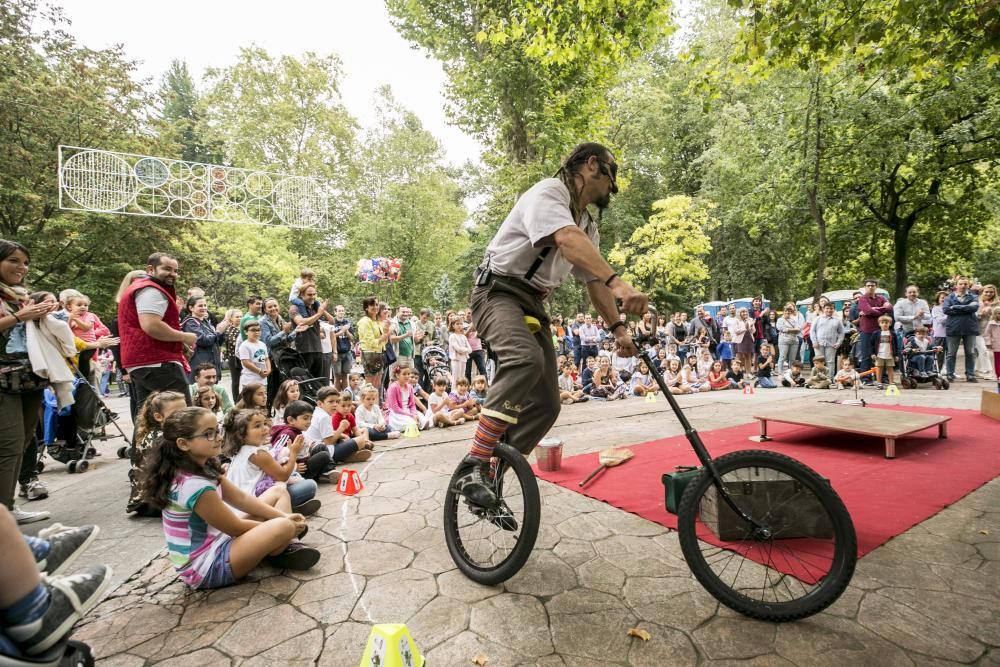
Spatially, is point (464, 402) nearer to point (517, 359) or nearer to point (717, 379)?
point (517, 359)

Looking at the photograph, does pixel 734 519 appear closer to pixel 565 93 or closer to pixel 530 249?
pixel 530 249

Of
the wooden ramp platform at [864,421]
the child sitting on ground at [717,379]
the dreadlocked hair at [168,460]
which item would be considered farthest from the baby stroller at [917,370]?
the dreadlocked hair at [168,460]

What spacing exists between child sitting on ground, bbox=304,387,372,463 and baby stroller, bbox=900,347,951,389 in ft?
33.7

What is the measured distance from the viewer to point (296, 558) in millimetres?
2559

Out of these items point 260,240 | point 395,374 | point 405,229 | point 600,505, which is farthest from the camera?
point 405,229

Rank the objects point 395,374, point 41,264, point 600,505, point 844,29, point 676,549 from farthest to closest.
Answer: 1. point 41,264
2. point 395,374
3. point 844,29
4. point 600,505
5. point 676,549

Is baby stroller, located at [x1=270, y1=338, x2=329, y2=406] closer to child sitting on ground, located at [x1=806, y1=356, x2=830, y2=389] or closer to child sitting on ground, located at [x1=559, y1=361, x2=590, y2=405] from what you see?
child sitting on ground, located at [x1=559, y1=361, x2=590, y2=405]

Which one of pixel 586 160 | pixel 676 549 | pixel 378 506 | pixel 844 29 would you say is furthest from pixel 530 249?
pixel 844 29

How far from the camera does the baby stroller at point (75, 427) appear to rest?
207 inches

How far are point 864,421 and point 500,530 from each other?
13.4 feet

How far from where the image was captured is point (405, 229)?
89.1ft

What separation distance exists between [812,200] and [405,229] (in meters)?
19.5

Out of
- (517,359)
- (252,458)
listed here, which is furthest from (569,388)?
(517,359)

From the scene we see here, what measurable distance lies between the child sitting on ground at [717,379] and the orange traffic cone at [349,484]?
29.0 feet
